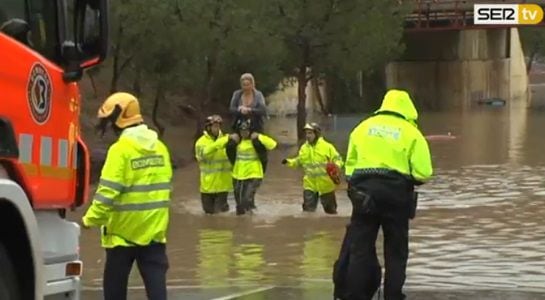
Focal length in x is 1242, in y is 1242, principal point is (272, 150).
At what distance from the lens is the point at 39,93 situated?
6160 millimetres

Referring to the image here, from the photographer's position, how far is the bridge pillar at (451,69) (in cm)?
7575

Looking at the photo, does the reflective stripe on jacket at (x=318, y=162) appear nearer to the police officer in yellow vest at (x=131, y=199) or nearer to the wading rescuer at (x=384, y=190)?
the wading rescuer at (x=384, y=190)

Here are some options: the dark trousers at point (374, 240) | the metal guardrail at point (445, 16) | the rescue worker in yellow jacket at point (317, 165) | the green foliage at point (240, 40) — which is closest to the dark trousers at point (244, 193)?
the rescue worker in yellow jacket at point (317, 165)

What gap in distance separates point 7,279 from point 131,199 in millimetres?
2137

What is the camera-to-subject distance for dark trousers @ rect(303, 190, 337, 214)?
17.8 m

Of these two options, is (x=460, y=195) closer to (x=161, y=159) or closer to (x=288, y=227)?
(x=288, y=227)

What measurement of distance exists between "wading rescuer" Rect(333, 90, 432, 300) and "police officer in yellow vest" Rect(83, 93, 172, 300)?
1675mm

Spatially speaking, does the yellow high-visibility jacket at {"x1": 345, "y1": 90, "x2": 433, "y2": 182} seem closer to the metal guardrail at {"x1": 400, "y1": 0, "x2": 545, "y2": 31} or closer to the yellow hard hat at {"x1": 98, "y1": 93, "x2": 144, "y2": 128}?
the yellow hard hat at {"x1": 98, "y1": 93, "x2": 144, "y2": 128}

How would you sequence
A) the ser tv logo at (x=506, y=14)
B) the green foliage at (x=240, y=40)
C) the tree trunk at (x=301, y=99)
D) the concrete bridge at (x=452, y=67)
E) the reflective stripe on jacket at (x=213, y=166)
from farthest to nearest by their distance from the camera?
1. the concrete bridge at (x=452, y=67)
2. the ser tv logo at (x=506, y=14)
3. the tree trunk at (x=301, y=99)
4. the green foliage at (x=240, y=40)
5. the reflective stripe on jacket at (x=213, y=166)

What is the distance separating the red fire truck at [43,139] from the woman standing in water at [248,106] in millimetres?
10169

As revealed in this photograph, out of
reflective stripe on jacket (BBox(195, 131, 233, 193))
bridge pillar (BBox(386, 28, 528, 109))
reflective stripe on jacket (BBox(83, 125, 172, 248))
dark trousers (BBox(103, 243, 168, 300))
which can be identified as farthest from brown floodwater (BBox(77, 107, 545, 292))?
bridge pillar (BBox(386, 28, 528, 109))

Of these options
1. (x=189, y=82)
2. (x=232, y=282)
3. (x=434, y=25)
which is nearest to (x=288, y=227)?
(x=232, y=282)

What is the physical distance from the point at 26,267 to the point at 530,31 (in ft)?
307

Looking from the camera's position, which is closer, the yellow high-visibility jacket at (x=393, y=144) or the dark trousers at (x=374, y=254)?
the yellow high-visibility jacket at (x=393, y=144)
